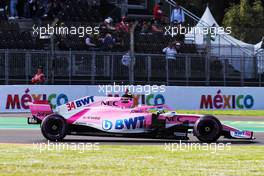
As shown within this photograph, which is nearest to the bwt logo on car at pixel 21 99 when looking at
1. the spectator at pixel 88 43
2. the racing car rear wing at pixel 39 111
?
the spectator at pixel 88 43

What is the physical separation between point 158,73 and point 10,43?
6.08 m

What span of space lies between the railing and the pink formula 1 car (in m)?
11.1

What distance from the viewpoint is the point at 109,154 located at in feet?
36.4

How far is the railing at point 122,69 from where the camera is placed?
24.8 meters

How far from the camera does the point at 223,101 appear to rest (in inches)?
1075

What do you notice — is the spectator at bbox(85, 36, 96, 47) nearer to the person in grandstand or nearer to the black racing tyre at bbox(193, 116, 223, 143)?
the person in grandstand

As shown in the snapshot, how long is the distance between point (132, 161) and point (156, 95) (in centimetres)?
1634

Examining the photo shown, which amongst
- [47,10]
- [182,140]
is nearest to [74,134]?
[182,140]

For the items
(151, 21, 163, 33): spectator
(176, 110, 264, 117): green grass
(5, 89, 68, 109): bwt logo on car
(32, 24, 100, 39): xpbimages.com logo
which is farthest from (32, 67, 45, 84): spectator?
(151, 21, 163, 33): spectator

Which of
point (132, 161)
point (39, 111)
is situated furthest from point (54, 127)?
point (132, 161)

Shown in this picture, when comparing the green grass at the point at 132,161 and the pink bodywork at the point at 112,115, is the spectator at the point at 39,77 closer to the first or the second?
the pink bodywork at the point at 112,115

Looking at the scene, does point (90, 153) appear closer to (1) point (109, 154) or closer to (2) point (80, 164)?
(1) point (109, 154)

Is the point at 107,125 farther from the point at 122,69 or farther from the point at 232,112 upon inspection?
the point at 232,112

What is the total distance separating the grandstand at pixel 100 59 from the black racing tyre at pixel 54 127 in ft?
36.4
